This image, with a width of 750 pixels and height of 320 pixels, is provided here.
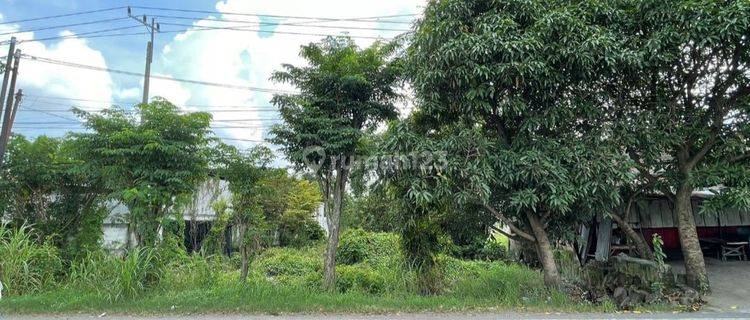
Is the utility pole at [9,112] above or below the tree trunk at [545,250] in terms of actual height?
above

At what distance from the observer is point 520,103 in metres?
7.29

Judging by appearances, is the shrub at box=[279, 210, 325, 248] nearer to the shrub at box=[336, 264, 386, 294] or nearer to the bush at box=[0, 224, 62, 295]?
the shrub at box=[336, 264, 386, 294]

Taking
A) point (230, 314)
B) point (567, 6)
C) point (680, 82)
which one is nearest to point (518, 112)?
point (567, 6)

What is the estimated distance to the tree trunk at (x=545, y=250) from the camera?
8008 mm

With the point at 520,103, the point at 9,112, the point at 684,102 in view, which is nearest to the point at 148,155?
the point at 9,112

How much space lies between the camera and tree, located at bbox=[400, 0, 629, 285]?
6.98m

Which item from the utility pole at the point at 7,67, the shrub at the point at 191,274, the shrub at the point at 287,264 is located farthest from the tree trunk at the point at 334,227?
the utility pole at the point at 7,67

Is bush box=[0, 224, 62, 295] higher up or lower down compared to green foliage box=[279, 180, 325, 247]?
lower down

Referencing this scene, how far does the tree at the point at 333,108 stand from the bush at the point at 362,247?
4.75 metres

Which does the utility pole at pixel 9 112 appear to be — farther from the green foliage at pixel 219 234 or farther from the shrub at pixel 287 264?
the shrub at pixel 287 264

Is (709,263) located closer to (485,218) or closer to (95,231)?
(485,218)

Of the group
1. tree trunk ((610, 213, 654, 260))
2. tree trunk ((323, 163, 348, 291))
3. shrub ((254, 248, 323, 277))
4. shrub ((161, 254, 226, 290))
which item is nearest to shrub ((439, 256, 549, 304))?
tree trunk ((610, 213, 654, 260))

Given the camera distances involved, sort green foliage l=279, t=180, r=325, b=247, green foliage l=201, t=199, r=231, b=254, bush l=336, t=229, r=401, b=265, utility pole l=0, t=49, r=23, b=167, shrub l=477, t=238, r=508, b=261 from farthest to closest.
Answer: green foliage l=279, t=180, r=325, b=247 → shrub l=477, t=238, r=508, b=261 → bush l=336, t=229, r=401, b=265 → green foliage l=201, t=199, r=231, b=254 → utility pole l=0, t=49, r=23, b=167

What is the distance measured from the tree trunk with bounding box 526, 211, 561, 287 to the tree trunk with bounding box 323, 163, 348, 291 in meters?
3.54
